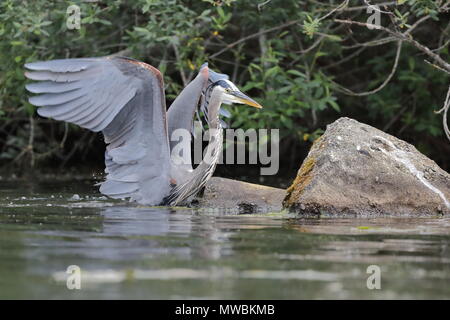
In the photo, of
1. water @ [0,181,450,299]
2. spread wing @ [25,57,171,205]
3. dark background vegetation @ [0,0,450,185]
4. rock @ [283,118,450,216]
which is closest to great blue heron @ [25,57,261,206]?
spread wing @ [25,57,171,205]

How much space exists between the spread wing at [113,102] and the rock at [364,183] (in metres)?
1.32

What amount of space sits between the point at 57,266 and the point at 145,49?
6336 mm

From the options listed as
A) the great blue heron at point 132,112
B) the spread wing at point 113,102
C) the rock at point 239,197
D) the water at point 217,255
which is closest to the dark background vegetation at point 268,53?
the great blue heron at point 132,112

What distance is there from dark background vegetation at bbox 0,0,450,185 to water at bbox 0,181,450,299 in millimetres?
3125

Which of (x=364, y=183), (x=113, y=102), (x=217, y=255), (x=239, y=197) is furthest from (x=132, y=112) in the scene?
(x=217, y=255)

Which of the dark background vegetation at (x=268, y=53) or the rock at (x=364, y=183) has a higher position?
the dark background vegetation at (x=268, y=53)

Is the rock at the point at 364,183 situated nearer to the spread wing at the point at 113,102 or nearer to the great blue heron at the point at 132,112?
the great blue heron at the point at 132,112

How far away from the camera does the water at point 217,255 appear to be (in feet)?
14.0

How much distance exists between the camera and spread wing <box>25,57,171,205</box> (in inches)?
293

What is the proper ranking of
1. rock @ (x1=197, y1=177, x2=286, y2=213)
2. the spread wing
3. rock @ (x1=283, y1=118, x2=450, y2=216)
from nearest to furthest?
1. rock @ (x1=283, y1=118, x2=450, y2=216)
2. the spread wing
3. rock @ (x1=197, y1=177, x2=286, y2=213)

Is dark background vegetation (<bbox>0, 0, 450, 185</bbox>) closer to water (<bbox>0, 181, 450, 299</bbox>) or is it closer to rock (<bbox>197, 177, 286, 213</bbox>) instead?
rock (<bbox>197, 177, 286, 213</bbox>)

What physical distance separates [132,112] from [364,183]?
2036 millimetres
